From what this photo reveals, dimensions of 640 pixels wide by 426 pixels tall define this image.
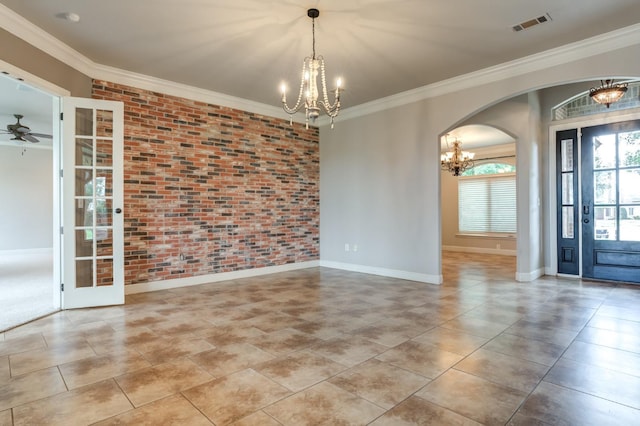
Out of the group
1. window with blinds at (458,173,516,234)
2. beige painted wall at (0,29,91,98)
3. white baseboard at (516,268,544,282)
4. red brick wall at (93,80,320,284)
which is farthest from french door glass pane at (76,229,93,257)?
window with blinds at (458,173,516,234)

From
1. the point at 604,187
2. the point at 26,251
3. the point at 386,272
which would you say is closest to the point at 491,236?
the point at 604,187

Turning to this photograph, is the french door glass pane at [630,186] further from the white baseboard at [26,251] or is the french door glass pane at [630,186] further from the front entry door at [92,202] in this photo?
the white baseboard at [26,251]

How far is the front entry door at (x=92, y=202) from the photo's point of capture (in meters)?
3.93

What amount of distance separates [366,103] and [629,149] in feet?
13.3

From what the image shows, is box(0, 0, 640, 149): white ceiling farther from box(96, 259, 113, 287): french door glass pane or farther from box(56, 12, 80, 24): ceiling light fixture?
box(96, 259, 113, 287): french door glass pane

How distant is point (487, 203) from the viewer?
9.45 m

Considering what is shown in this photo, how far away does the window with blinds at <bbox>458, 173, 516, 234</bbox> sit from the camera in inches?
356

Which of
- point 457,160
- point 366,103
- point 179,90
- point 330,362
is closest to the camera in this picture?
point 330,362

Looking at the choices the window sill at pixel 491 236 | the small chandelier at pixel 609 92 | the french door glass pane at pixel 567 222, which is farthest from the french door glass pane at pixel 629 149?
the window sill at pixel 491 236

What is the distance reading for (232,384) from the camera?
2184 millimetres

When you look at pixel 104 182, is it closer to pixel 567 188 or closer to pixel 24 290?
pixel 24 290

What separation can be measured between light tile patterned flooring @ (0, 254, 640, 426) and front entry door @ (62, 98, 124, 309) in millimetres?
336

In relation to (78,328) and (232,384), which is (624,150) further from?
(78,328)

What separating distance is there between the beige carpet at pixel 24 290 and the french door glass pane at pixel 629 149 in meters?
7.97
